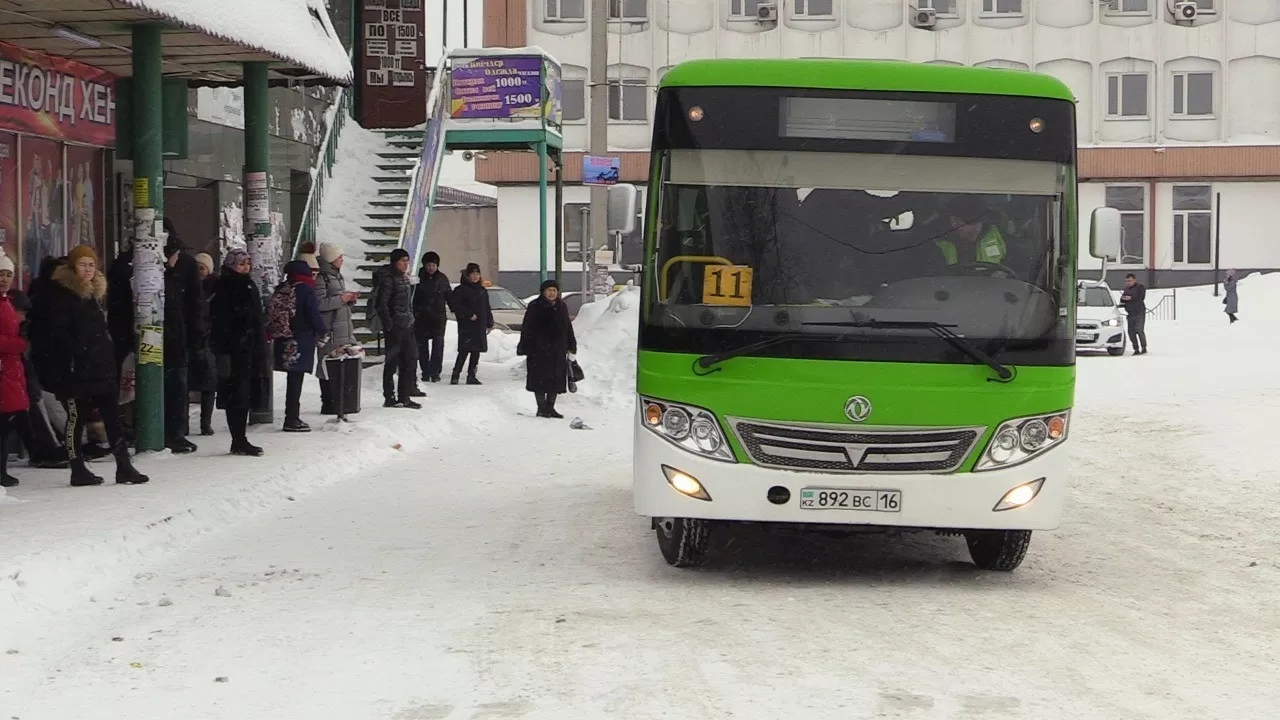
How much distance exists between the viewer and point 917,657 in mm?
6977

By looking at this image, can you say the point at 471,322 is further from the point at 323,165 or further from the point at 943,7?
the point at 943,7

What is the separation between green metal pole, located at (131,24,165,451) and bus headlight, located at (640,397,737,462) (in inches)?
249

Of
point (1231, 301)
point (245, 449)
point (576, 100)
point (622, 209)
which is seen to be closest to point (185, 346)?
point (245, 449)

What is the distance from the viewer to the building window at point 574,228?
5878cm

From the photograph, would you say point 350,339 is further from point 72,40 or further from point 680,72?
point 680,72

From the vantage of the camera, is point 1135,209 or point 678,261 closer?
point 678,261

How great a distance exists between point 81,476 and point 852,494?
5958mm

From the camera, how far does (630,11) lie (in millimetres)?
59000

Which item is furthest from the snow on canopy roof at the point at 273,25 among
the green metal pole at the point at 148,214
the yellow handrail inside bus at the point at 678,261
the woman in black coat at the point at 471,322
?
the woman in black coat at the point at 471,322

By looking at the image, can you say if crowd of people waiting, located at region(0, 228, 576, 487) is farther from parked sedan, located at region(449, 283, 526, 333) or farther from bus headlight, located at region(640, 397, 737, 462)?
parked sedan, located at region(449, 283, 526, 333)

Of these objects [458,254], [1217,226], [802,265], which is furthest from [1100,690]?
[458,254]

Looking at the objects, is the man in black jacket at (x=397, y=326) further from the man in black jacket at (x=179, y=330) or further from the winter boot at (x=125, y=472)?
the winter boot at (x=125, y=472)

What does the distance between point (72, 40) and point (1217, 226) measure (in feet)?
151

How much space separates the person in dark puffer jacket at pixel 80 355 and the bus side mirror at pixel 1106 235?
21.1 ft
